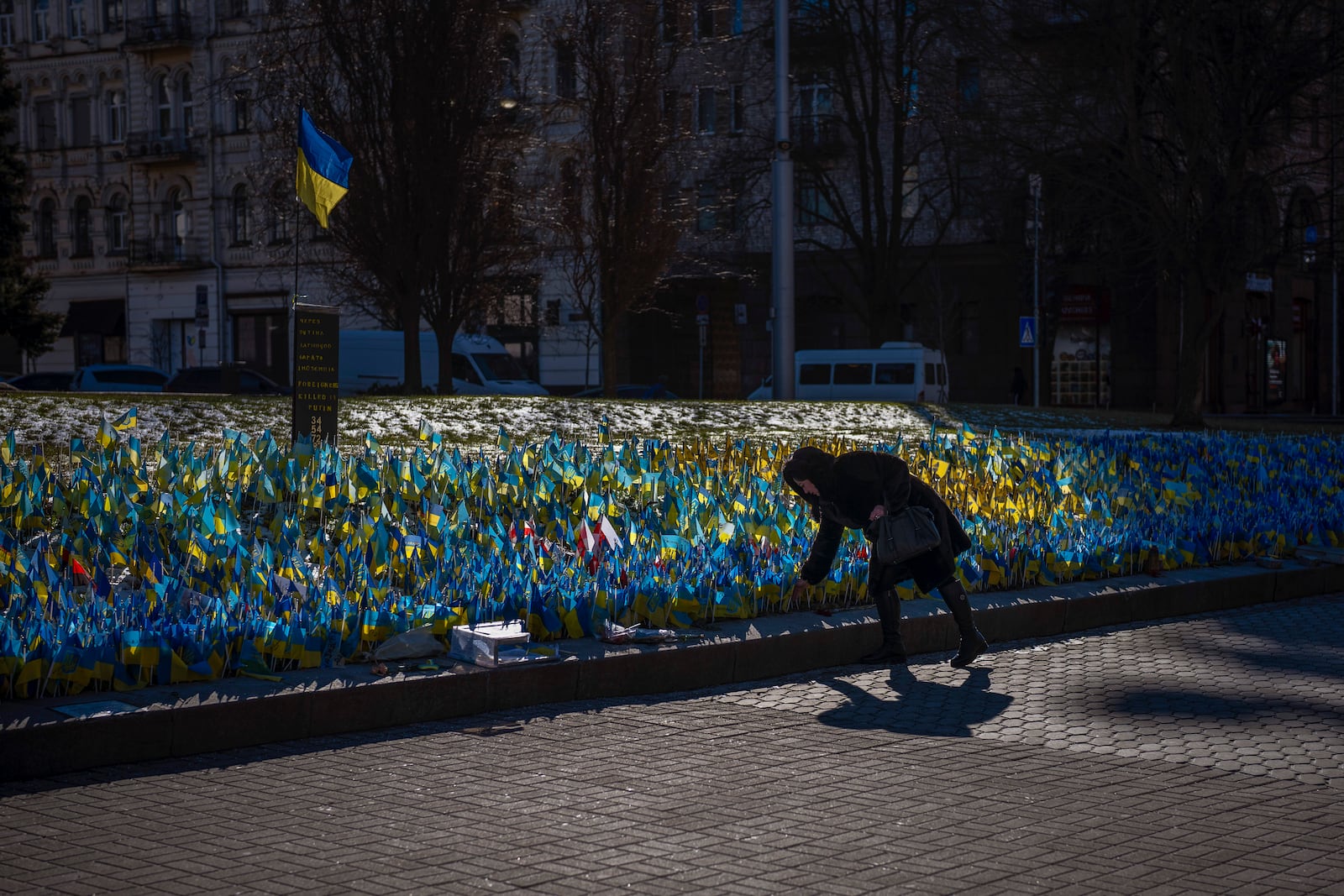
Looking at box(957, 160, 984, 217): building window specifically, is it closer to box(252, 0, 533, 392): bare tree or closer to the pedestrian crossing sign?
the pedestrian crossing sign

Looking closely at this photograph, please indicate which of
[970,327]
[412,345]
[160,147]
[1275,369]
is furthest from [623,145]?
[160,147]

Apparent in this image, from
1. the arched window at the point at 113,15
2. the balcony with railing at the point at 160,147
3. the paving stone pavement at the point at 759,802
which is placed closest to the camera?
the paving stone pavement at the point at 759,802

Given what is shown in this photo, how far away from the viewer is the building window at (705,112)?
5053cm

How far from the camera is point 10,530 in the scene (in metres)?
10.6

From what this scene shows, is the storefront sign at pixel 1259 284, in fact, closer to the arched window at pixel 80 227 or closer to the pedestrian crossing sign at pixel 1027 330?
the pedestrian crossing sign at pixel 1027 330

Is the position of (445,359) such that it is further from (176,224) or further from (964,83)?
(176,224)

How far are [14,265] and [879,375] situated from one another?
2233cm

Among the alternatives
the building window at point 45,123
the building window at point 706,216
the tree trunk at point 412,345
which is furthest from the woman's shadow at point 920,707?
the building window at point 45,123

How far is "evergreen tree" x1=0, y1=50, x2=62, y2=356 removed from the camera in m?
43.5

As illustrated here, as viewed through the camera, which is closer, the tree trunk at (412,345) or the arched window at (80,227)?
the tree trunk at (412,345)

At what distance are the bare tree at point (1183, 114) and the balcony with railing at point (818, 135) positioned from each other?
12.8 m

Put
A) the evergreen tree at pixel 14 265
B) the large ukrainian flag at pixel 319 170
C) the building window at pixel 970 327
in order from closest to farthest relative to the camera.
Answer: the large ukrainian flag at pixel 319 170 → the evergreen tree at pixel 14 265 → the building window at pixel 970 327

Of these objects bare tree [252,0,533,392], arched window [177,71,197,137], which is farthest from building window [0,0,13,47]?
bare tree [252,0,533,392]

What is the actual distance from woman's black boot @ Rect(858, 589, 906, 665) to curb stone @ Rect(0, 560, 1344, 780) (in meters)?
0.16
